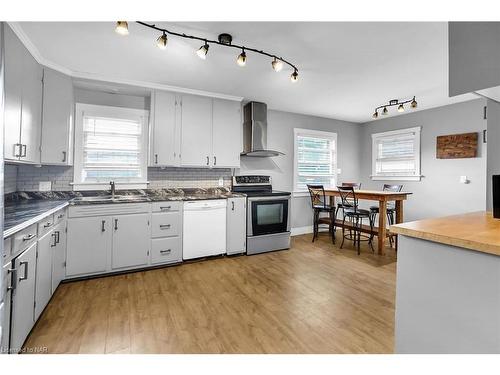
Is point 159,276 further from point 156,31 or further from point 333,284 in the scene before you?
point 156,31

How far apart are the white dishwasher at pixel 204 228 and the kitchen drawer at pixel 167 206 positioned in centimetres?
10

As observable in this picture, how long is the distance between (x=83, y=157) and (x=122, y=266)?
62.3 inches

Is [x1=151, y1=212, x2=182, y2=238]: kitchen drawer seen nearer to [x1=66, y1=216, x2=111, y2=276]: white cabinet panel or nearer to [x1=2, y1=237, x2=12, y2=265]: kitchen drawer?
[x1=66, y1=216, x2=111, y2=276]: white cabinet panel

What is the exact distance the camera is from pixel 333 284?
2.72 m

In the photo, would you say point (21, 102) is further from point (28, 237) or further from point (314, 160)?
point (314, 160)

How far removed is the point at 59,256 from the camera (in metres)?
2.53

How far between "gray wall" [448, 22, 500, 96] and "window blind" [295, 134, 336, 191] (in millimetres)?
3676

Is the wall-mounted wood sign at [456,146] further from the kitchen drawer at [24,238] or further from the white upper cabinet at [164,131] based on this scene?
the kitchen drawer at [24,238]

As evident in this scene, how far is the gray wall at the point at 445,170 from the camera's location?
3990 millimetres

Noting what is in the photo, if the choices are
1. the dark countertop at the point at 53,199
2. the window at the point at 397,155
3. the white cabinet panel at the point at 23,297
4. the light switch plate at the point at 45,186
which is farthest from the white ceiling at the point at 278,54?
the white cabinet panel at the point at 23,297

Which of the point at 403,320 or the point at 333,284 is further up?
the point at 403,320

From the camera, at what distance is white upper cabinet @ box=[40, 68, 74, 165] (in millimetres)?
2773

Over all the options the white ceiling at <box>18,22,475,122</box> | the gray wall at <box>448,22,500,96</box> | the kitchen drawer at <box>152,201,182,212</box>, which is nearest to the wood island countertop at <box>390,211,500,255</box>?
the gray wall at <box>448,22,500,96</box>
